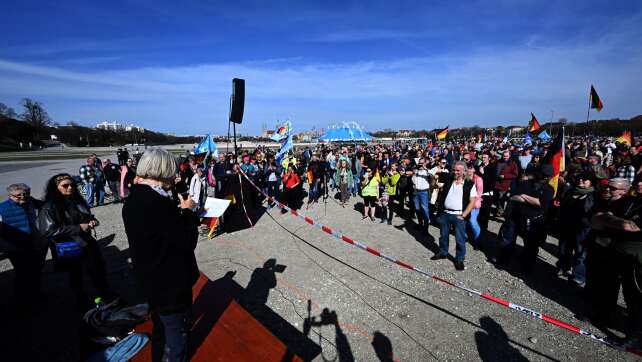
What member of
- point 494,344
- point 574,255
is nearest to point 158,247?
point 494,344

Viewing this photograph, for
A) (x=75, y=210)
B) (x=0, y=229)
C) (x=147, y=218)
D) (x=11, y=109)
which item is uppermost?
(x=11, y=109)

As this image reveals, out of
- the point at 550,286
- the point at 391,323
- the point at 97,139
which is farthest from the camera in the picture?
the point at 97,139

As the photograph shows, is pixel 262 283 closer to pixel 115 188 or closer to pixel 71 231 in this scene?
pixel 71 231

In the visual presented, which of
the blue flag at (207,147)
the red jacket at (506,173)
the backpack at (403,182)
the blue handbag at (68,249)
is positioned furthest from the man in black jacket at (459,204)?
the blue flag at (207,147)

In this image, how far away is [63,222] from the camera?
368 centimetres

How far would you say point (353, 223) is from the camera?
28.2 feet

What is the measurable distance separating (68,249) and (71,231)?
227 millimetres

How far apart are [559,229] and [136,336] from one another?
6.74 metres

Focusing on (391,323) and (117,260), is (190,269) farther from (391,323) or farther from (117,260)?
(117,260)

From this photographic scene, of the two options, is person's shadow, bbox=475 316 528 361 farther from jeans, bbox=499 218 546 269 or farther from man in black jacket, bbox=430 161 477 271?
jeans, bbox=499 218 546 269

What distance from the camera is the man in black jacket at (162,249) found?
1949mm

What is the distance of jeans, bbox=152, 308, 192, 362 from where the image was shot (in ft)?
7.02

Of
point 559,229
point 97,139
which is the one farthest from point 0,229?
point 97,139

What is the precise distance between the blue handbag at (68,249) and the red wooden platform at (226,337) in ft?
4.31
